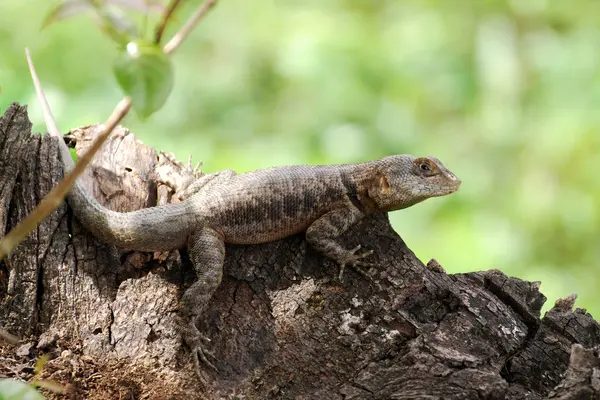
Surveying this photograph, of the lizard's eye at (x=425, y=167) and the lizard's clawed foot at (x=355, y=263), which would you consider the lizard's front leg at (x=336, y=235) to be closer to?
the lizard's clawed foot at (x=355, y=263)

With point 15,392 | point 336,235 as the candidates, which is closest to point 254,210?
point 336,235

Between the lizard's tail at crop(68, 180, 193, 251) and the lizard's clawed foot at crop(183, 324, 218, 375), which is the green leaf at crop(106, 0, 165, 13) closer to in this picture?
the lizard's clawed foot at crop(183, 324, 218, 375)

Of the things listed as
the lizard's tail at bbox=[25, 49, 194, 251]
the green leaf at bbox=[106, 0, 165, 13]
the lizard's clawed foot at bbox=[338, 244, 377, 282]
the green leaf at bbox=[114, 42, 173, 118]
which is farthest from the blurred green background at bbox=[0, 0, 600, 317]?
the green leaf at bbox=[114, 42, 173, 118]

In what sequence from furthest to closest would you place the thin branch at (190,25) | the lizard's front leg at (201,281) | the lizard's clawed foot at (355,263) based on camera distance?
the lizard's clawed foot at (355,263)
the lizard's front leg at (201,281)
the thin branch at (190,25)

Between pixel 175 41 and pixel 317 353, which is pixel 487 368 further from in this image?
pixel 175 41

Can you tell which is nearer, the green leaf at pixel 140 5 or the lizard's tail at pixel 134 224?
the green leaf at pixel 140 5

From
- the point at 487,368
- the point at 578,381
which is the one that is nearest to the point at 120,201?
the point at 487,368

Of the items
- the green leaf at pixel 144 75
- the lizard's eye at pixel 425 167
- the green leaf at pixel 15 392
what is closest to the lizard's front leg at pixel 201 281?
the lizard's eye at pixel 425 167
